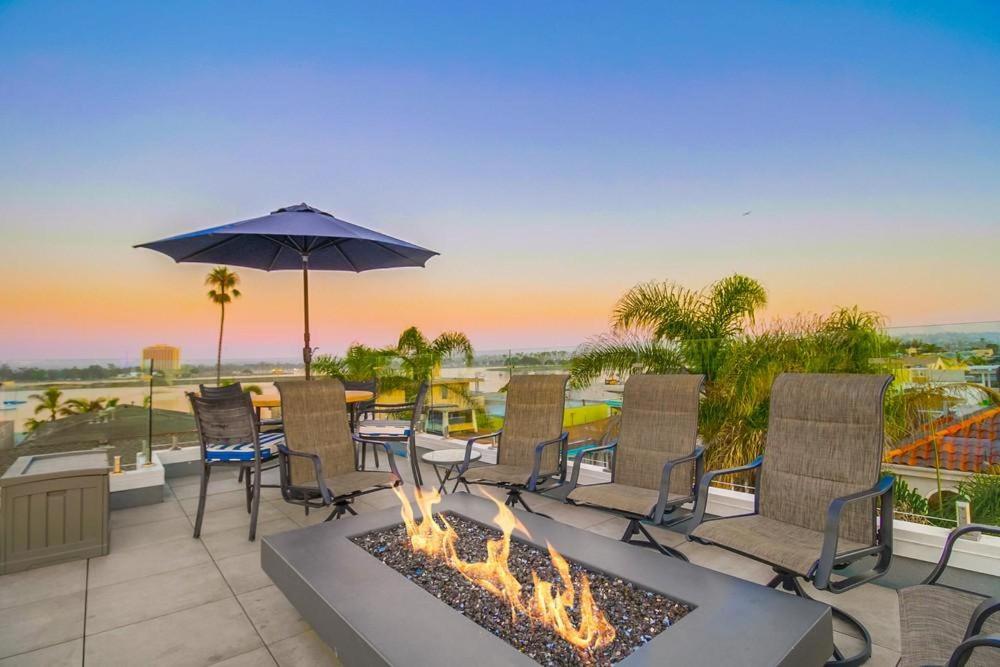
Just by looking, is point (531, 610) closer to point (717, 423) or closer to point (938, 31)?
point (717, 423)

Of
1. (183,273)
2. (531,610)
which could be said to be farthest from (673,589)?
(183,273)

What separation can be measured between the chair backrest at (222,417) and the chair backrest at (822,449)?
3473 mm

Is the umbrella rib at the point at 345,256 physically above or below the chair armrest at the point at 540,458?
above

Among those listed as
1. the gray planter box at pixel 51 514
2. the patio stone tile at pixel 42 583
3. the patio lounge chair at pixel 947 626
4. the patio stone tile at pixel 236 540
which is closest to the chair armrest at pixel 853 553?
the patio lounge chair at pixel 947 626

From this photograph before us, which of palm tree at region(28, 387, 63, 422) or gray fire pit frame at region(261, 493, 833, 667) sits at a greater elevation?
palm tree at region(28, 387, 63, 422)

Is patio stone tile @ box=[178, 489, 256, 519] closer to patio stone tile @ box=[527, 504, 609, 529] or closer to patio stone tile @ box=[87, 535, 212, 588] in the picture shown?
patio stone tile @ box=[87, 535, 212, 588]

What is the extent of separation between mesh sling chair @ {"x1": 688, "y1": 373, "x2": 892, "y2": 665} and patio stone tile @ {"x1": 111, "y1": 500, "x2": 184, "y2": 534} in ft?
13.6

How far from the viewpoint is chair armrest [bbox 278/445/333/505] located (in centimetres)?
331

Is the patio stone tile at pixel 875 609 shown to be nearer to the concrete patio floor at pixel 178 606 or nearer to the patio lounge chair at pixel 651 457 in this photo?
the concrete patio floor at pixel 178 606

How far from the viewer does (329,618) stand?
1.80 metres

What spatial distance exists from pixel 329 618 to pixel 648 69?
369 inches

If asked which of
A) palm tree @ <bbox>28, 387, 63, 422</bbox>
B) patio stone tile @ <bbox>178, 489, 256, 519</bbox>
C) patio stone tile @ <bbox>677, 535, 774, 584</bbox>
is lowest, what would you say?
patio stone tile @ <bbox>178, 489, 256, 519</bbox>

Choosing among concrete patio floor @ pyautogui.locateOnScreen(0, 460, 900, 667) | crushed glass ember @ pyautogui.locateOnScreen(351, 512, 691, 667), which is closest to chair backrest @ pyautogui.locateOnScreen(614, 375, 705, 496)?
concrete patio floor @ pyautogui.locateOnScreen(0, 460, 900, 667)

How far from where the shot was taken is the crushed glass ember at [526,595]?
63.8 inches
